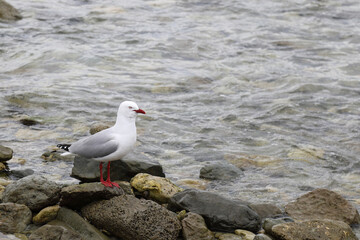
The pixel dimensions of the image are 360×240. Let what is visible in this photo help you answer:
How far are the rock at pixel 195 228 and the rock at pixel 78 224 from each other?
0.84 m

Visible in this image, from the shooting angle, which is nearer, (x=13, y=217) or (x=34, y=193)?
(x=13, y=217)

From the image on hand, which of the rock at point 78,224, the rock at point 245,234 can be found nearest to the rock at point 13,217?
the rock at point 78,224

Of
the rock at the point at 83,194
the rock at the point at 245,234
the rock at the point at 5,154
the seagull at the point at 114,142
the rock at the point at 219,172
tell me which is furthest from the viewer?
the rock at the point at 219,172

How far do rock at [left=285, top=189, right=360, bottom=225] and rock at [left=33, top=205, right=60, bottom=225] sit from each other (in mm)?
2930

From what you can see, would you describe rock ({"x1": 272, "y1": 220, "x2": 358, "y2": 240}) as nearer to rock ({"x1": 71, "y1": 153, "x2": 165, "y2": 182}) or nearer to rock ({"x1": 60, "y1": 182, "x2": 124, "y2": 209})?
rock ({"x1": 60, "y1": 182, "x2": 124, "y2": 209})

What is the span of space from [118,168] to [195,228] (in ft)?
5.57

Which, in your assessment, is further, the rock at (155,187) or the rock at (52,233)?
the rock at (155,187)

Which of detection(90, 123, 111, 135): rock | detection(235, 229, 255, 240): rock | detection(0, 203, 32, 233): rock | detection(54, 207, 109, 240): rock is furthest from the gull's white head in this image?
detection(90, 123, 111, 135): rock

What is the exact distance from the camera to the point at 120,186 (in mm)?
7340

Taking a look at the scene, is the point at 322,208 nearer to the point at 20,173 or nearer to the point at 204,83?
the point at 20,173

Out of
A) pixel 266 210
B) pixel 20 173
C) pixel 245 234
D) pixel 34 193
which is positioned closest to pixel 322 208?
pixel 266 210

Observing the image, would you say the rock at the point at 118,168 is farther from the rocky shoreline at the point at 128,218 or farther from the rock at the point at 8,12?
the rock at the point at 8,12

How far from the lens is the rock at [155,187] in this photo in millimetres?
7434

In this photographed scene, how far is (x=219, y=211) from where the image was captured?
691cm
